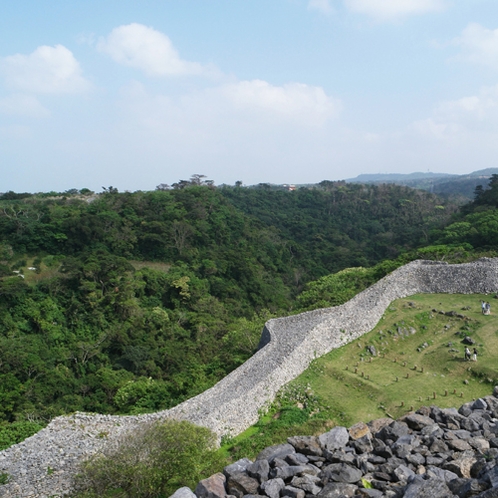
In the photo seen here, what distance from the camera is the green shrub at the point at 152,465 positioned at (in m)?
11.5

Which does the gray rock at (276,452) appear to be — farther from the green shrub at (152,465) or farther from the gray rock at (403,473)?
the gray rock at (403,473)

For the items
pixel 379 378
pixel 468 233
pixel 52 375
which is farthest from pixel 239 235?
pixel 379 378

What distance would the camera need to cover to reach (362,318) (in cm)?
2162

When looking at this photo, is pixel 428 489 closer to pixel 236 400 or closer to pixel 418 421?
pixel 418 421

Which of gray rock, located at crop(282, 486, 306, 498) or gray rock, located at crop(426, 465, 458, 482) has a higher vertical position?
gray rock, located at crop(426, 465, 458, 482)

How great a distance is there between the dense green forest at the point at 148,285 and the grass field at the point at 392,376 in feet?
15.6

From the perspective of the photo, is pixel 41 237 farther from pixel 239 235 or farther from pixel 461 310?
pixel 461 310

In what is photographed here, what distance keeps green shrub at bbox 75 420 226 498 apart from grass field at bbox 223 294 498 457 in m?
2.65

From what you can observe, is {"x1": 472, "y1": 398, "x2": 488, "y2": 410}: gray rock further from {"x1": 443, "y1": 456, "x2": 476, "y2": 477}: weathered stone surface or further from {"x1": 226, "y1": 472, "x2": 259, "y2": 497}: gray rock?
{"x1": 226, "y1": 472, "x2": 259, "y2": 497}: gray rock

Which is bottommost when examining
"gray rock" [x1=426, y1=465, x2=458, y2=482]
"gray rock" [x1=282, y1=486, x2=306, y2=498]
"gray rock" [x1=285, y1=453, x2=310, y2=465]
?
"gray rock" [x1=285, y1=453, x2=310, y2=465]

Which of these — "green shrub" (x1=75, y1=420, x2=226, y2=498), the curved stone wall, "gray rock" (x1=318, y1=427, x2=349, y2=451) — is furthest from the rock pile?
the curved stone wall

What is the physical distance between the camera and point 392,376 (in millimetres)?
17938

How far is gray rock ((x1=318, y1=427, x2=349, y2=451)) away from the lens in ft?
34.9

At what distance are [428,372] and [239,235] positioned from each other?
42.7 meters
